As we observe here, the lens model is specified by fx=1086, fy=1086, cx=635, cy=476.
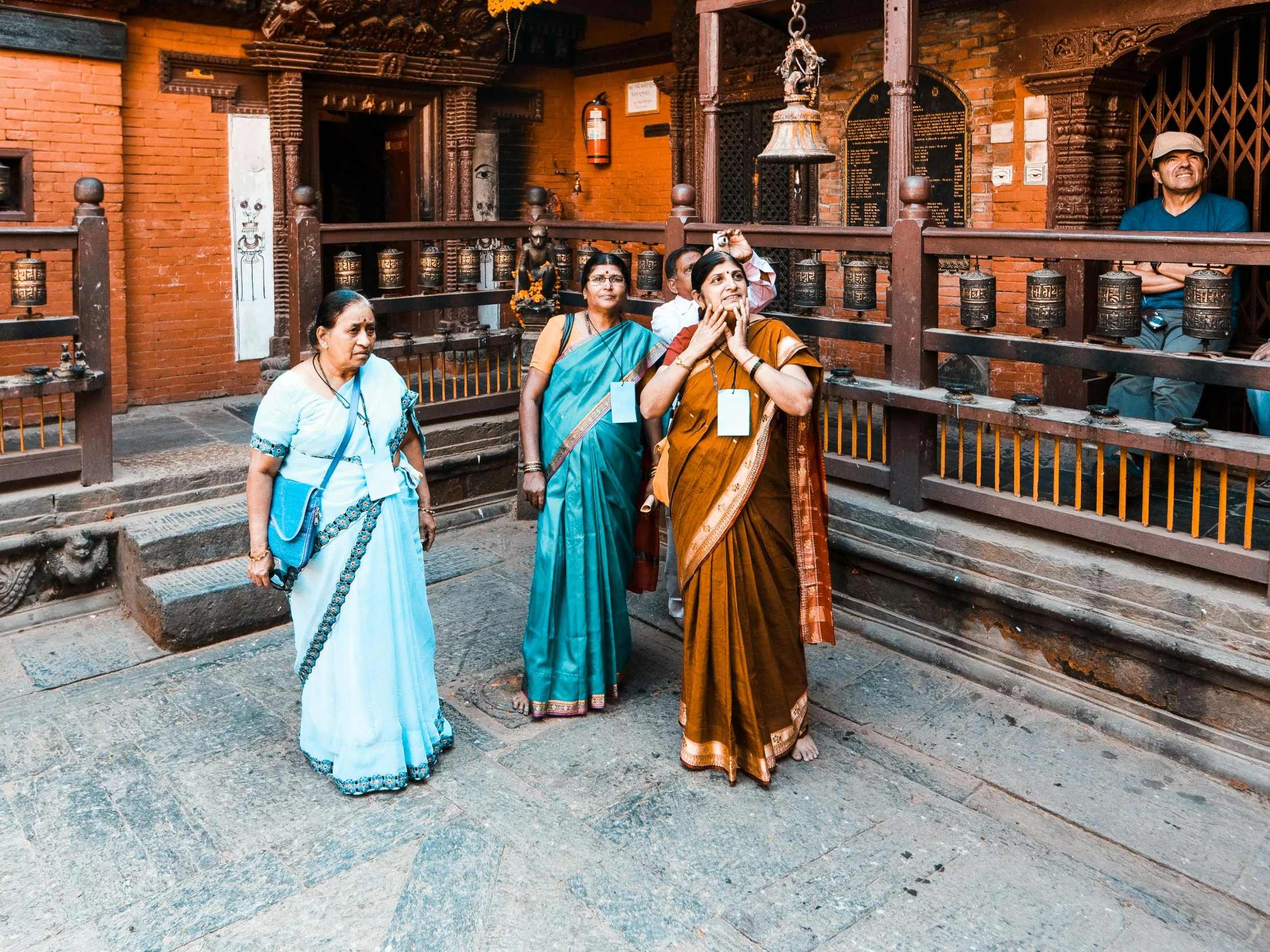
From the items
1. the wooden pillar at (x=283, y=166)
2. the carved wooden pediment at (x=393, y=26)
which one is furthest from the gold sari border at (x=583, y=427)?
the carved wooden pediment at (x=393, y=26)

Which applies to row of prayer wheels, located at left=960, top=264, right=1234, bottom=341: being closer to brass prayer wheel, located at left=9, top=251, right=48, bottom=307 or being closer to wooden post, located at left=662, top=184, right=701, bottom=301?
wooden post, located at left=662, top=184, right=701, bottom=301

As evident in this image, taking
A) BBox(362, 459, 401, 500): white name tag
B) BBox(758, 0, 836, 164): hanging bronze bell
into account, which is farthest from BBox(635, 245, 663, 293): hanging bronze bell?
BBox(362, 459, 401, 500): white name tag

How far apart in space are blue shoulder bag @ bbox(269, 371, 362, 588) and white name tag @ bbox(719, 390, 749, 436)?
1.32 m

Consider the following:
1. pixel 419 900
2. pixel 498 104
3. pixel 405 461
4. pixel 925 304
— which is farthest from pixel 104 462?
pixel 498 104

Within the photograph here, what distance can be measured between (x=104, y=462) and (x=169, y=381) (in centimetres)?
327

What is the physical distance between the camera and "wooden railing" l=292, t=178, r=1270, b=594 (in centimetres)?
418

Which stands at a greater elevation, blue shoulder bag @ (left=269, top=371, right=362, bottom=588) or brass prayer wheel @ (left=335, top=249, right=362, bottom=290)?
brass prayer wheel @ (left=335, top=249, right=362, bottom=290)

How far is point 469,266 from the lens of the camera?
7.15 metres

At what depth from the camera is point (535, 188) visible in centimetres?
671

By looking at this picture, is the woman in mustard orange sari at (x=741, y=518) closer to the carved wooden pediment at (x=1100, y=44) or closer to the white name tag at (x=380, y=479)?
the white name tag at (x=380, y=479)

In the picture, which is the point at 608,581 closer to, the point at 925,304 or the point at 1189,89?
the point at 925,304

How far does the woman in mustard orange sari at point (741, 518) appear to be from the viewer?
384 centimetres

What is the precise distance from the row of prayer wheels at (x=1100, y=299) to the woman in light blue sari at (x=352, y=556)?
2.45 meters

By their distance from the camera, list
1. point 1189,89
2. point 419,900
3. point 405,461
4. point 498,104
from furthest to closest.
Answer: point 498,104, point 1189,89, point 405,461, point 419,900
